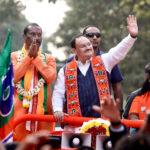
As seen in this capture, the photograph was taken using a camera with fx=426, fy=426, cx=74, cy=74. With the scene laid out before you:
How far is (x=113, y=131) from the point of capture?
127 inches

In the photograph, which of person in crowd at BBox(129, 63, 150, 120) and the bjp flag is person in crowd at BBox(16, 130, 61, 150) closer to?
the bjp flag

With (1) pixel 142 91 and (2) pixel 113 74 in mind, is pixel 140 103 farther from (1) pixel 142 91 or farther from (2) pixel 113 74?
(2) pixel 113 74

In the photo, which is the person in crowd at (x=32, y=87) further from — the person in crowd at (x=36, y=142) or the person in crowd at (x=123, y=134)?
the person in crowd at (x=36, y=142)

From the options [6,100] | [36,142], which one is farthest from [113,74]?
[36,142]

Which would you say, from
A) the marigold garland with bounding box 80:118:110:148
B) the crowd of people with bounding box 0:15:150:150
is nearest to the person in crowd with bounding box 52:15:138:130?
the crowd of people with bounding box 0:15:150:150

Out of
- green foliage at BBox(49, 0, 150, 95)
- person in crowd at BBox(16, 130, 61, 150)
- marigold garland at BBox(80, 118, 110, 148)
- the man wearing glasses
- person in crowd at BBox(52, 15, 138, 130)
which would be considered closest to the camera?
person in crowd at BBox(16, 130, 61, 150)

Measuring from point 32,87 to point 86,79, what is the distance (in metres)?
0.72

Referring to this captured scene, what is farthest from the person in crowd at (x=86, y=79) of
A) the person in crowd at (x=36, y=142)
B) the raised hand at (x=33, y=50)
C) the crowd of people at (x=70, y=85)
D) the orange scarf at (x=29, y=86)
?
the person in crowd at (x=36, y=142)

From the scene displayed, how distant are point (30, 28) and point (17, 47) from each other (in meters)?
4.68

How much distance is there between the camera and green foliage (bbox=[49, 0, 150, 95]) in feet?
53.5

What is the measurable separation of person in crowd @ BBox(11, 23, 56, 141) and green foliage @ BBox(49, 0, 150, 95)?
9.28 meters

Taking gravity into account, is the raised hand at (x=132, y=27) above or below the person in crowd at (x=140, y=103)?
above

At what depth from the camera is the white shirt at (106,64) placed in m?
5.36

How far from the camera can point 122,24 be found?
17594mm
